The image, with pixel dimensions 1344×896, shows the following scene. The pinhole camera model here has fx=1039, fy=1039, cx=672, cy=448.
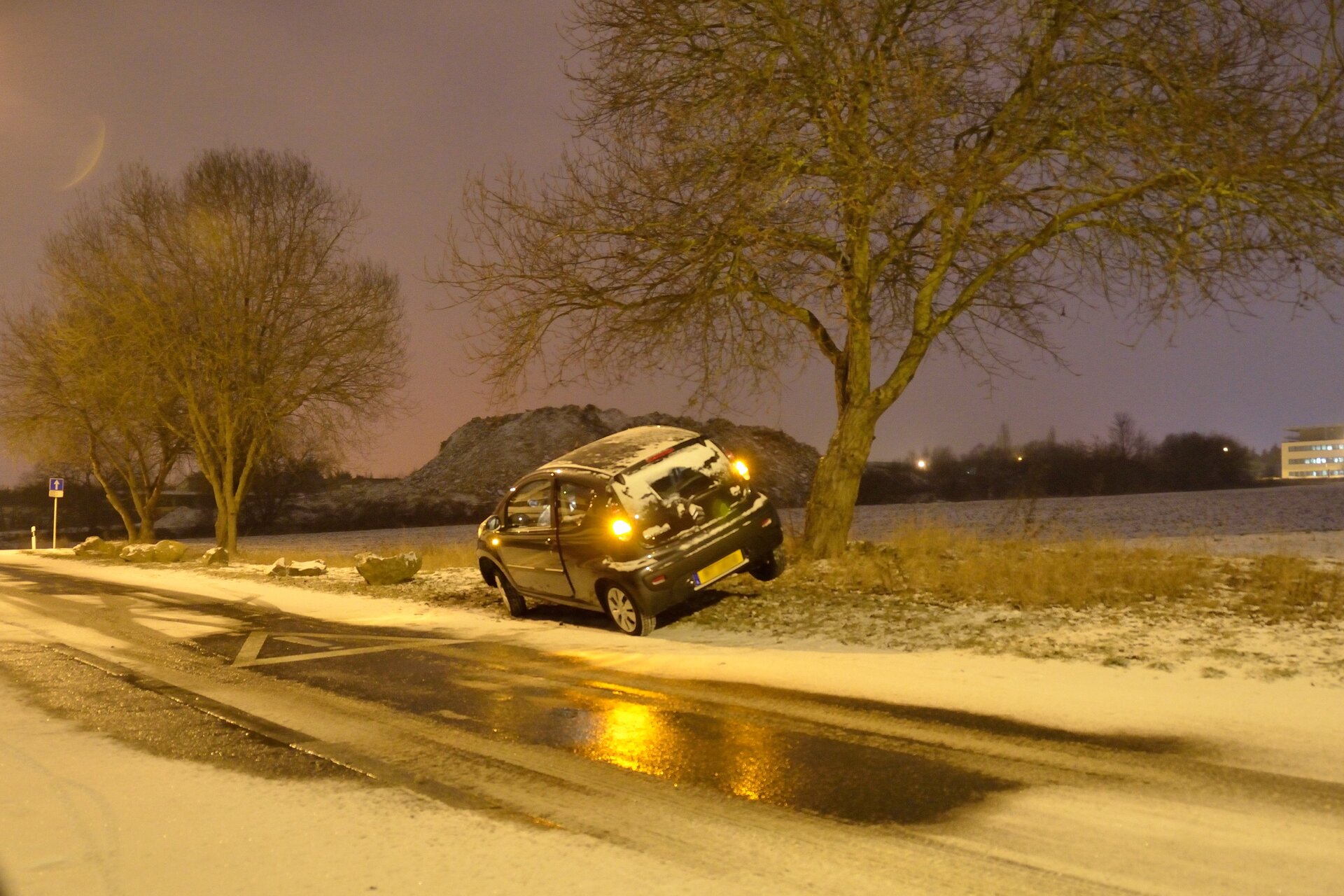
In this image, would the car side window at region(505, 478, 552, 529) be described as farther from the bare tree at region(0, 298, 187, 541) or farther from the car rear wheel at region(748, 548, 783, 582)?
the bare tree at region(0, 298, 187, 541)

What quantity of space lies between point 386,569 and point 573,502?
23.7ft

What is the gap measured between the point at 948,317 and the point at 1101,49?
3774mm

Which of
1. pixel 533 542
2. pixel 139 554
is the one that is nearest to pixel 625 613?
pixel 533 542

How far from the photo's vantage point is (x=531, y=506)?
11.6m

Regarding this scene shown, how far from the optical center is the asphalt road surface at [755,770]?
4090 millimetres

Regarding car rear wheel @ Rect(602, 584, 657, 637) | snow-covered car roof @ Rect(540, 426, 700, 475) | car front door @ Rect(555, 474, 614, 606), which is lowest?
car rear wheel @ Rect(602, 584, 657, 637)

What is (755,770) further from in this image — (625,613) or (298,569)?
(298,569)

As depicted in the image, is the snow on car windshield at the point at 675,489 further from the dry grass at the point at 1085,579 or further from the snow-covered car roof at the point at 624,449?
the dry grass at the point at 1085,579

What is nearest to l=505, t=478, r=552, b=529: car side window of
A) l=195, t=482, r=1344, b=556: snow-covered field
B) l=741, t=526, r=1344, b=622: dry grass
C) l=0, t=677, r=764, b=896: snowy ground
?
l=741, t=526, r=1344, b=622: dry grass

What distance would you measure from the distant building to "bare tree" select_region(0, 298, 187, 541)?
52.0 meters

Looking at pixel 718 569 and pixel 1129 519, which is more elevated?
pixel 718 569

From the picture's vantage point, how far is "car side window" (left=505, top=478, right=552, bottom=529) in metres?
11.3

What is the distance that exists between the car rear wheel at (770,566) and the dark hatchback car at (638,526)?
0.02m

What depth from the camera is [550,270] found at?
13.4 meters
